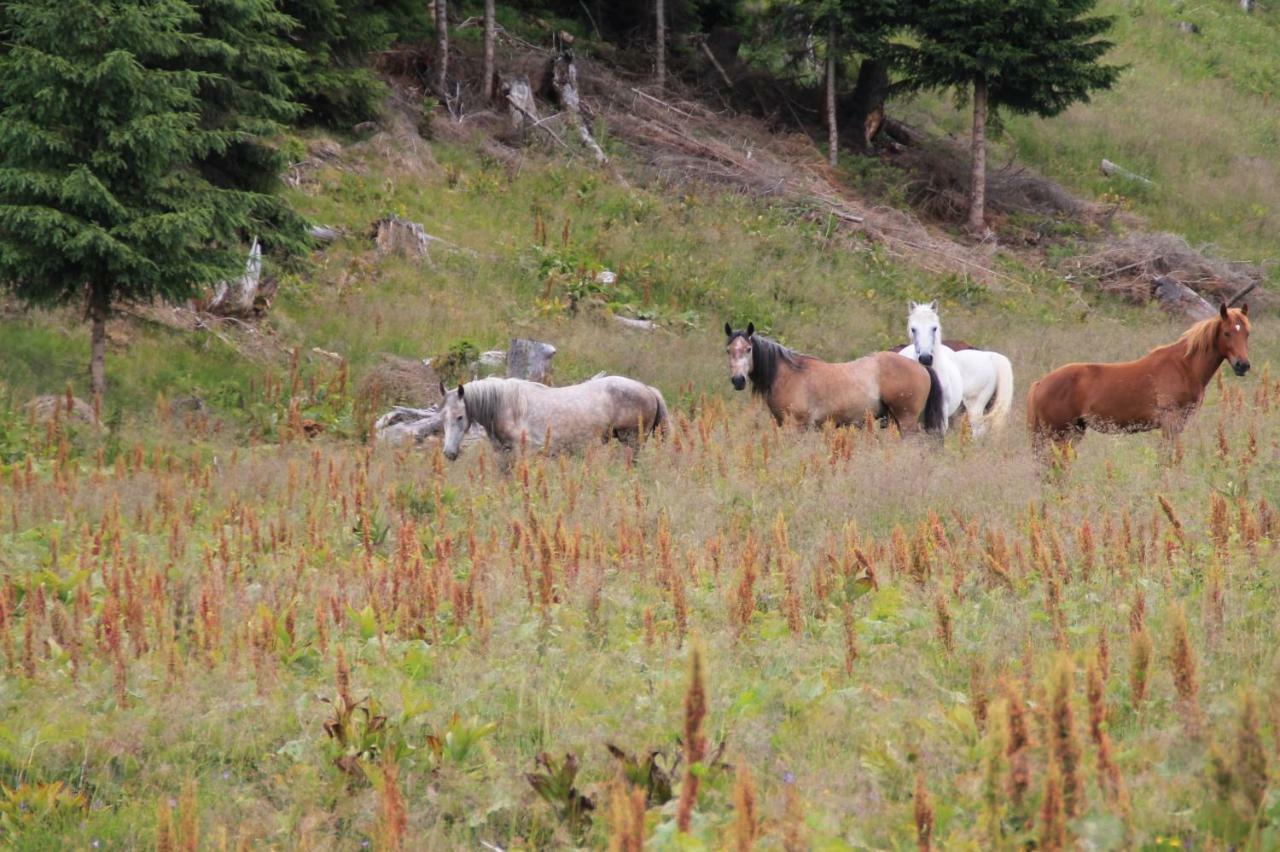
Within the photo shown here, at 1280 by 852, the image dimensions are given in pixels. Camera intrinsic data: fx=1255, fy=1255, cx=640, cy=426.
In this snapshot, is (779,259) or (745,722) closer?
(745,722)

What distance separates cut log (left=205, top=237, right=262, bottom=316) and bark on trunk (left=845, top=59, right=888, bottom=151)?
19389mm

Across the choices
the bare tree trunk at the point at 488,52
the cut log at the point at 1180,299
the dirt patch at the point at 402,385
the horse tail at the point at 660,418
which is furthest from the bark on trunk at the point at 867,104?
the horse tail at the point at 660,418

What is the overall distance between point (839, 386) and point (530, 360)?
4.84m

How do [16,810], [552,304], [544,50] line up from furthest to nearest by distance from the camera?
1. [544,50]
2. [552,304]
3. [16,810]

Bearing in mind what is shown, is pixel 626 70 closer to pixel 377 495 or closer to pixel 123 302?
pixel 123 302

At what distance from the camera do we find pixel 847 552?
24.4 feet

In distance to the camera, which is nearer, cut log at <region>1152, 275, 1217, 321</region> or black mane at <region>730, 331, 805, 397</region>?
black mane at <region>730, 331, 805, 397</region>

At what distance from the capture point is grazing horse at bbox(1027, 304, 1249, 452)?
11.6 meters

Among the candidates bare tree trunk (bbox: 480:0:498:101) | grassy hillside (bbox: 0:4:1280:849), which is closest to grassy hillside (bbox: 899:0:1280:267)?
bare tree trunk (bbox: 480:0:498:101)

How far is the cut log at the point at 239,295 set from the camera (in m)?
17.8

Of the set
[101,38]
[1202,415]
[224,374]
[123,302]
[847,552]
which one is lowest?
[224,374]

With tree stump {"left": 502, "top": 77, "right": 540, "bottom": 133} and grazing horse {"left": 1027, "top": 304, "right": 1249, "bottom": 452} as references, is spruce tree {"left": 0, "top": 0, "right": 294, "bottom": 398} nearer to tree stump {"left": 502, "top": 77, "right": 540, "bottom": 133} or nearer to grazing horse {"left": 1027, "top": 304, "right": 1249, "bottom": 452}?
grazing horse {"left": 1027, "top": 304, "right": 1249, "bottom": 452}

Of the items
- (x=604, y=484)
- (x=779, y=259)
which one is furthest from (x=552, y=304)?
(x=604, y=484)

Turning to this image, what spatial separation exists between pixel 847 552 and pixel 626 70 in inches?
1059
